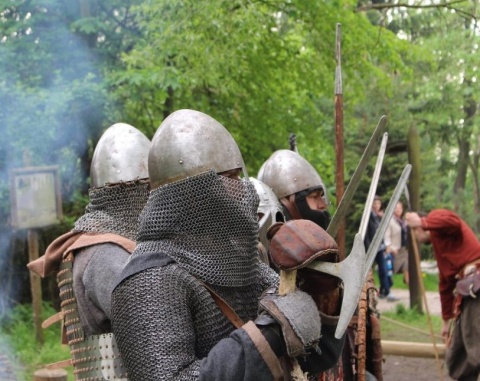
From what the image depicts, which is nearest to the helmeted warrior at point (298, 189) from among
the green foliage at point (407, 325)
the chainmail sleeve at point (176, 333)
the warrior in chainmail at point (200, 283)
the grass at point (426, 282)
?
the warrior in chainmail at point (200, 283)

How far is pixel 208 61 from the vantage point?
27.6 ft

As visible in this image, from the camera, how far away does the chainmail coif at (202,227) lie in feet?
8.03

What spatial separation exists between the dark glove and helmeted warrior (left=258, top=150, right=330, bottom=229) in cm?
276

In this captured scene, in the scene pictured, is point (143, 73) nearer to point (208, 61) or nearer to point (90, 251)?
point (208, 61)

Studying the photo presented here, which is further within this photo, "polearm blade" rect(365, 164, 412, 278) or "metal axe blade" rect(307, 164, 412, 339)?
"polearm blade" rect(365, 164, 412, 278)

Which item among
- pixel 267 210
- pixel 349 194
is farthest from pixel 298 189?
pixel 349 194

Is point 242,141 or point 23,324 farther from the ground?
point 242,141

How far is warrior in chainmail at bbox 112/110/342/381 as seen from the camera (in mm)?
2205

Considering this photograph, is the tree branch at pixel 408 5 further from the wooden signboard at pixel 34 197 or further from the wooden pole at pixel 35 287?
the wooden pole at pixel 35 287

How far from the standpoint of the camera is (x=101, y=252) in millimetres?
3229

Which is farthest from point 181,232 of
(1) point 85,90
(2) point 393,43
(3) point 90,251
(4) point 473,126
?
(4) point 473,126

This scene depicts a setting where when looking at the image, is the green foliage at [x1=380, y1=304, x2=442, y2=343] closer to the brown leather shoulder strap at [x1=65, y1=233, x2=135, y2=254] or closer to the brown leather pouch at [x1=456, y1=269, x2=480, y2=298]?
the brown leather pouch at [x1=456, y1=269, x2=480, y2=298]

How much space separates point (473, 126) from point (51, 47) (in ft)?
35.7

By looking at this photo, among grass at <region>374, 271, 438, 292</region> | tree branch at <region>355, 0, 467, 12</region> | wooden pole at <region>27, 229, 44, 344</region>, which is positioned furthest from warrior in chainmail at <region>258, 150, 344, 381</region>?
grass at <region>374, 271, 438, 292</region>
